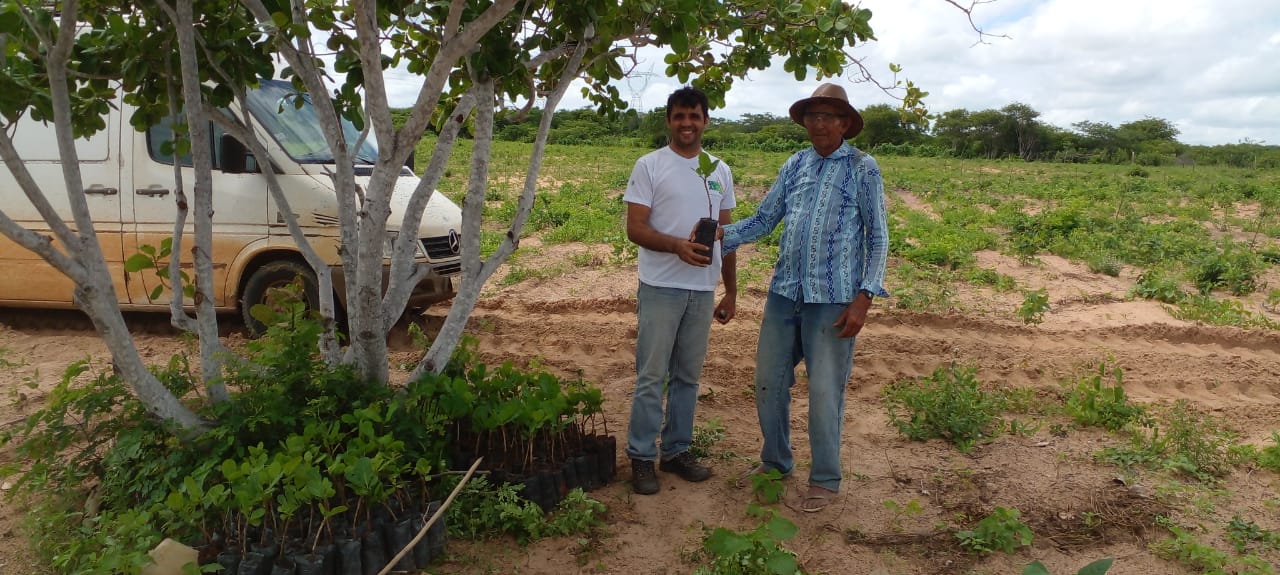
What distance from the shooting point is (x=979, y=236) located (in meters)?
9.62

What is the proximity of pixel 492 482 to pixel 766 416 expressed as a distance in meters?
1.26

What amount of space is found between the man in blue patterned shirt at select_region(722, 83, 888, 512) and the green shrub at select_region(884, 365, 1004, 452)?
110 cm

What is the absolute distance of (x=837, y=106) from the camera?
Result: 133 inches

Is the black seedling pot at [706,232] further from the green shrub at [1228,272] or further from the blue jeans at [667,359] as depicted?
the green shrub at [1228,272]

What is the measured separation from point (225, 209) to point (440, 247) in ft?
4.65

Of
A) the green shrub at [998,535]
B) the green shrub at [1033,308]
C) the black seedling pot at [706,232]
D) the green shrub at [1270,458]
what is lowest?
the green shrub at [998,535]

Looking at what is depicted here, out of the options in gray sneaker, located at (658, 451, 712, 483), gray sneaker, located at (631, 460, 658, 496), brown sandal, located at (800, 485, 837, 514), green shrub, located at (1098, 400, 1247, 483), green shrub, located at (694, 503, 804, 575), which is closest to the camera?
Answer: green shrub, located at (694, 503, 804, 575)

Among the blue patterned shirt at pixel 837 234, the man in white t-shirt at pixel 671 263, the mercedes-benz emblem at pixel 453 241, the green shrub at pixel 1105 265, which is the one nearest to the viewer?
the blue patterned shirt at pixel 837 234

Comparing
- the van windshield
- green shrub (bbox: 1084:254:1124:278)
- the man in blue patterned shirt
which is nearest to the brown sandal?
the man in blue patterned shirt

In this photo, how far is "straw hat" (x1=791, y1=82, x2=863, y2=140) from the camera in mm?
3359

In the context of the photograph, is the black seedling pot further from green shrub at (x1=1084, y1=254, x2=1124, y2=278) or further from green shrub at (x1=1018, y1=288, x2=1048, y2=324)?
green shrub at (x1=1084, y1=254, x2=1124, y2=278)

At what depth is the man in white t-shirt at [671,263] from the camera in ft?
11.5

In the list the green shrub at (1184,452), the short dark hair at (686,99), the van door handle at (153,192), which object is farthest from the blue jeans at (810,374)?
the van door handle at (153,192)

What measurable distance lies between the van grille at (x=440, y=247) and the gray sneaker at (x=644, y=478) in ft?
8.40
